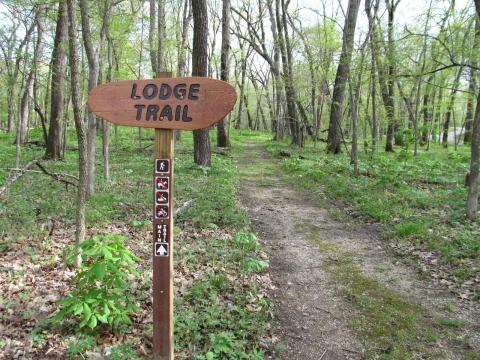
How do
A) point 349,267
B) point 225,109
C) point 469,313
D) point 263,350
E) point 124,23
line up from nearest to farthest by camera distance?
point 225,109 < point 263,350 < point 469,313 < point 349,267 < point 124,23

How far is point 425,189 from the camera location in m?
10.1

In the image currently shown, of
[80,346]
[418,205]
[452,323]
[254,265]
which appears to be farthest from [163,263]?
[418,205]

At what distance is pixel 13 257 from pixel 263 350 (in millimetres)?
3584

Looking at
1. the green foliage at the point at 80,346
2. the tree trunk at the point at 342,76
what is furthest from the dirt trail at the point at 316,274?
the tree trunk at the point at 342,76

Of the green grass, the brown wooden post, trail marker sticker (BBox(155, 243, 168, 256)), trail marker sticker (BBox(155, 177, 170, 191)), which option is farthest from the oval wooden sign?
the green grass

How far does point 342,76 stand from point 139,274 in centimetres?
1455

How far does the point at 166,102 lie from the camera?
3.01 meters

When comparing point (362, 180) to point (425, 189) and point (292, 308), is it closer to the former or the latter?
point (425, 189)

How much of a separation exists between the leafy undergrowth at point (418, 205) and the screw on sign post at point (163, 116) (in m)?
3.92

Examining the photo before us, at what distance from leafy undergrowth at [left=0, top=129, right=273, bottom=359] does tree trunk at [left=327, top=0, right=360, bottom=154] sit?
6.43 meters

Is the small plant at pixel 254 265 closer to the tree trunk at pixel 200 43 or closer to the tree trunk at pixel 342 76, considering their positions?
the tree trunk at pixel 200 43

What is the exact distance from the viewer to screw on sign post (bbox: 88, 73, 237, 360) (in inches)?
116

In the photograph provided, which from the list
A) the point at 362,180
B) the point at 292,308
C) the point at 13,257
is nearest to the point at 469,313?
the point at 292,308

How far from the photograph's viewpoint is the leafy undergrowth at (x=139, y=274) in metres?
3.52
